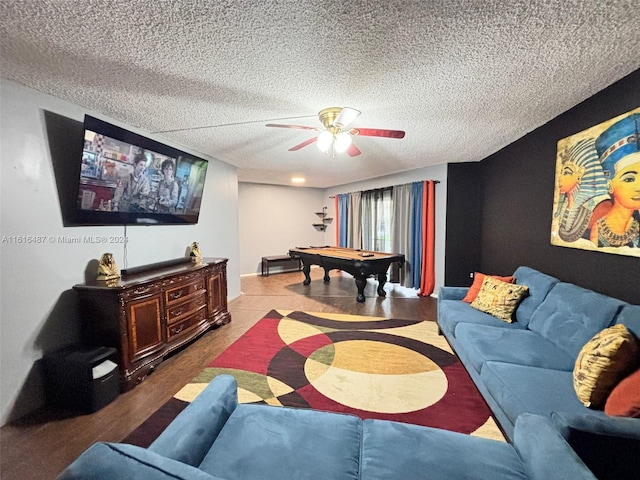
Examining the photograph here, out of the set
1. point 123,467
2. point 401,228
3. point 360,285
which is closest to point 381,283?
point 360,285

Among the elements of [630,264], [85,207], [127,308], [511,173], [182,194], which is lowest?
[127,308]

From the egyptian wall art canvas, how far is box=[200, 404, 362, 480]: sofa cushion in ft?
7.48

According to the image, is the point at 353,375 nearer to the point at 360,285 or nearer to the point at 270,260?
the point at 360,285

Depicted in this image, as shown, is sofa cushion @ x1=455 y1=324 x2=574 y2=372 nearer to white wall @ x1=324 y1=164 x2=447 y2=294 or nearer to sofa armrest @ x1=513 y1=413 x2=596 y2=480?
sofa armrest @ x1=513 y1=413 x2=596 y2=480

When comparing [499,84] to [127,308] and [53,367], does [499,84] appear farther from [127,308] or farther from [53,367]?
[53,367]

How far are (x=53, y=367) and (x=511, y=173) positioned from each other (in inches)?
200

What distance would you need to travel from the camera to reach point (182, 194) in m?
3.34

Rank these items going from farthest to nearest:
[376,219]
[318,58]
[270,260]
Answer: [270,260], [376,219], [318,58]

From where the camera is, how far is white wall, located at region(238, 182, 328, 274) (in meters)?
6.69

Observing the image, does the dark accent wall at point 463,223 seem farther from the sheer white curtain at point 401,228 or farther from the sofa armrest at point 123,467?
the sofa armrest at point 123,467

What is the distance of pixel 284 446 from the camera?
114 centimetres

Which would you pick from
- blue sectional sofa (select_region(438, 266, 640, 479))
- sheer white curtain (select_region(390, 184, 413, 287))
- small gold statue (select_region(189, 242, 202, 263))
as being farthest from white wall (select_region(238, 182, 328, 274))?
blue sectional sofa (select_region(438, 266, 640, 479))

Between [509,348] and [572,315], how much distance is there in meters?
0.54

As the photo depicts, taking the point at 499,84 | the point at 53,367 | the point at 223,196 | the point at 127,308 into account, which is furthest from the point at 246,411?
the point at 223,196
